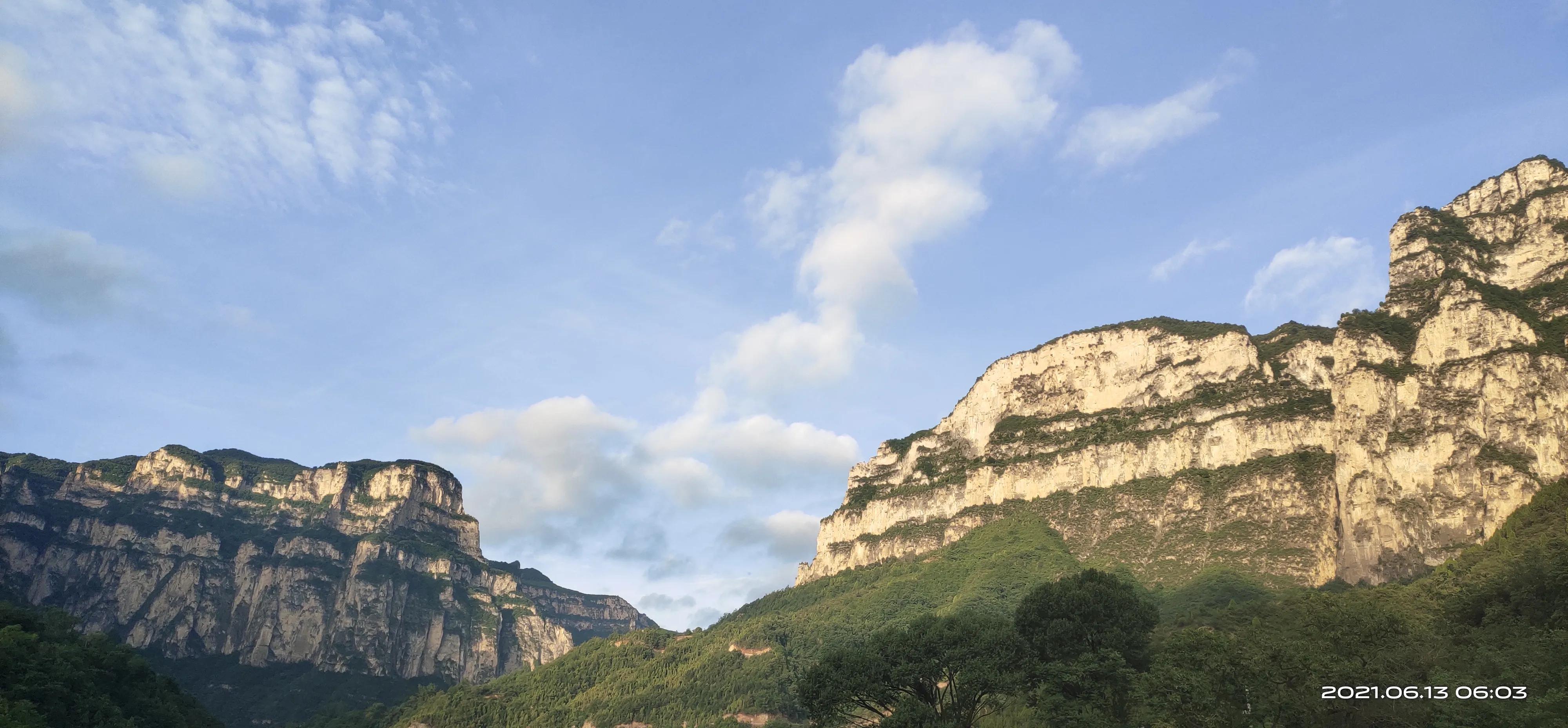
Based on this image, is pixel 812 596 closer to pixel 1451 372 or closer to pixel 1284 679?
pixel 1451 372

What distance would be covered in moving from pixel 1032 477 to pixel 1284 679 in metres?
124

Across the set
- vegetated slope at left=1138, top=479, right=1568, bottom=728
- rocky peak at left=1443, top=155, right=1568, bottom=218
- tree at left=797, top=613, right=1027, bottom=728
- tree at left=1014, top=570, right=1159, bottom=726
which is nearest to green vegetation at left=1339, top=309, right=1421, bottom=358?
rocky peak at left=1443, top=155, right=1568, bottom=218

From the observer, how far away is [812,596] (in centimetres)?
19612

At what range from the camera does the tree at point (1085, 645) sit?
70.6 meters

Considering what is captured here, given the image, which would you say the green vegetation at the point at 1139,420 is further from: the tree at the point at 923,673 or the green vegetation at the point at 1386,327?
the tree at the point at 923,673

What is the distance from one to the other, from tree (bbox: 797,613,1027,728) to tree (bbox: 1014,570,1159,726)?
11.0ft

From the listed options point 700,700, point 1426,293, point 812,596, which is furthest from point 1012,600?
point 1426,293

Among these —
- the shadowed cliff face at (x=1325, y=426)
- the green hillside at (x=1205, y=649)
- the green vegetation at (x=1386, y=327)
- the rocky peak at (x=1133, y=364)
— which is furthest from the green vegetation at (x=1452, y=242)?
the green hillside at (x=1205, y=649)

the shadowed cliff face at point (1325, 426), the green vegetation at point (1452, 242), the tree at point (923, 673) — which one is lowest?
the tree at point (923, 673)

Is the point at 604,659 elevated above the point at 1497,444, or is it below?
below

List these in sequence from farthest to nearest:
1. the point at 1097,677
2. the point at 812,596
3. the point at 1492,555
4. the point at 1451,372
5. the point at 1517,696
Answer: the point at 812,596
the point at 1451,372
the point at 1492,555
the point at 1097,677
the point at 1517,696

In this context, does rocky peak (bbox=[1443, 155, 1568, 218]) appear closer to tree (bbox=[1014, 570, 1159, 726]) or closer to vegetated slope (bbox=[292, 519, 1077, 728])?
vegetated slope (bbox=[292, 519, 1077, 728])

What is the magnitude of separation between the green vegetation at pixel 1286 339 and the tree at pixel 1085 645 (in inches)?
3534

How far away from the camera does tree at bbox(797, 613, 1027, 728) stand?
2830 inches
